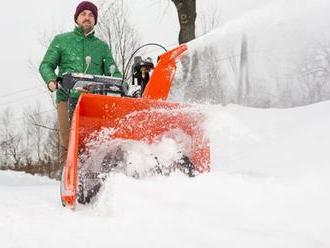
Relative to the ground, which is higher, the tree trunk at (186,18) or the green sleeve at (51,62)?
the tree trunk at (186,18)

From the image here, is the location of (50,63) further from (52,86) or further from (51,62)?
(52,86)

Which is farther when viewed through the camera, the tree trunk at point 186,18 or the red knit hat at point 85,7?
the tree trunk at point 186,18

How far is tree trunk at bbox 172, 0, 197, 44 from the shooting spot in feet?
37.3

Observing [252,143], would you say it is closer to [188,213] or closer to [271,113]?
[271,113]

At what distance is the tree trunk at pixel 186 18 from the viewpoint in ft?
37.3

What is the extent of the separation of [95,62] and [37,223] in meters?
2.74

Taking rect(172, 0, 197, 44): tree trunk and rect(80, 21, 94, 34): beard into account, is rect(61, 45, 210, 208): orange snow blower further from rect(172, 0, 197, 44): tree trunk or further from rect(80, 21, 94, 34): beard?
rect(172, 0, 197, 44): tree trunk

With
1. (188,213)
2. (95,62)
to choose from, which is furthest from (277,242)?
(95,62)

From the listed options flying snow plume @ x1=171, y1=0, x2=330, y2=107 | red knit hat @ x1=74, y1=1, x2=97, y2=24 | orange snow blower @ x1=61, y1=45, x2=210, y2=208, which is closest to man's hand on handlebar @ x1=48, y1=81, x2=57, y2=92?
orange snow blower @ x1=61, y1=45, x2=210, y2=208

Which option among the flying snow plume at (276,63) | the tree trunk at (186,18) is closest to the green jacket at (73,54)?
the flying snow plume at (276,63)

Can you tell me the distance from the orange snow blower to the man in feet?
2.63

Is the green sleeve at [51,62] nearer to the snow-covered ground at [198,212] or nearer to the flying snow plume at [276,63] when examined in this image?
the snow-covered ground at [198,212]

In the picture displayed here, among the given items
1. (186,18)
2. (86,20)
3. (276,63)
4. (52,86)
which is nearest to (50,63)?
(52,86)

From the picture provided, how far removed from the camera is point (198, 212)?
3.51 meters
